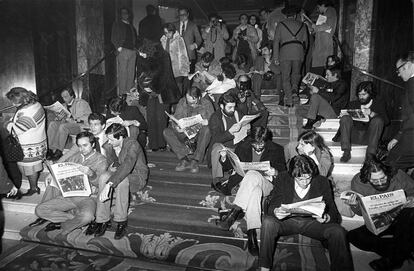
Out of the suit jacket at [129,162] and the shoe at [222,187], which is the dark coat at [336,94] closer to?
the shoe at [222,187]

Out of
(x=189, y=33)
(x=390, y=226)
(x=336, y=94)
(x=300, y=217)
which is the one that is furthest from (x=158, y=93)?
(x=390, y=226)

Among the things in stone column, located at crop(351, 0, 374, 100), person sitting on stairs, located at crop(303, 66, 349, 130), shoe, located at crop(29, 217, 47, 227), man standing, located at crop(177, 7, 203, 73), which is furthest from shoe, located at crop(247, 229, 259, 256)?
man standing, located at crop(177, 7, 203, 73)

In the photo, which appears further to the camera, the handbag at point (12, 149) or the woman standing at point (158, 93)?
the woman standing at point (158, 93)

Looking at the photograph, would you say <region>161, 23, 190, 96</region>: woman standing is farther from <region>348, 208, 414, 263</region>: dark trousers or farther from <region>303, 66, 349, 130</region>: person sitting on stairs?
<region>348, 208, 414, 263</region>: dark trousers

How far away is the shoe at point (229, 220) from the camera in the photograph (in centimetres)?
363

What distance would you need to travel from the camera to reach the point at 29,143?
436 cm

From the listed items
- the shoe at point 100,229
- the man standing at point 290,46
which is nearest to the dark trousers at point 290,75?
the man standing at point 290,46

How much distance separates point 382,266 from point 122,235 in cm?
272

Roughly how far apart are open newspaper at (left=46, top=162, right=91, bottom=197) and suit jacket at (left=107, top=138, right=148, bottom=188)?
40 centimetres

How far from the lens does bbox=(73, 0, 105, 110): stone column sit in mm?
7398

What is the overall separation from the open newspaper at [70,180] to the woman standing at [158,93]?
164 cm

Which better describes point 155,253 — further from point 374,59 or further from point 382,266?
point 374,59

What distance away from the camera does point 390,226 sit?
308 centimetres

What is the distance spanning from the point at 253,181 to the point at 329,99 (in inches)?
104
